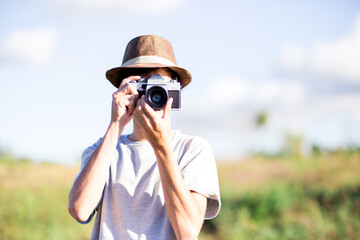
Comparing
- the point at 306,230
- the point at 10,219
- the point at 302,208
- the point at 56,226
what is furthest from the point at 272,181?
the point at 10,219

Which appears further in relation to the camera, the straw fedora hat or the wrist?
the straw fedora hat

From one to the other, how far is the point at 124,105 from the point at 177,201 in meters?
0.50

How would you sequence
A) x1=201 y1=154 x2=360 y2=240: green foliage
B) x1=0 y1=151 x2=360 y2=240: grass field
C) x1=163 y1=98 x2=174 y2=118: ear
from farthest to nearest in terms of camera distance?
x1=201 y1=154 x2=360 y2=240: green foliage < x1=0 y1=151 x2=360 y2=240: grass field < x1=163 y1=98 x2=174 y2=118: ear

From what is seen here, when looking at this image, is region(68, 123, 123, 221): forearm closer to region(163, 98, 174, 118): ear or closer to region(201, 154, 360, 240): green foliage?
region(163, 98, 174, 118): ear

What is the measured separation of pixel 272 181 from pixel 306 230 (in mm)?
1971

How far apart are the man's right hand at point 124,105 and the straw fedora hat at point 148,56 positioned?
19 cm

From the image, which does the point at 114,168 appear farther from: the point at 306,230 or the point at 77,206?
the point at 306,230

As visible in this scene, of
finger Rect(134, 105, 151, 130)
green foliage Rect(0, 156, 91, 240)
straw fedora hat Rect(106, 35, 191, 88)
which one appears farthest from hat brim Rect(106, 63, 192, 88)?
green foliage Rect(0, 156, 91, 240)

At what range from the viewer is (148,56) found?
1.88 m

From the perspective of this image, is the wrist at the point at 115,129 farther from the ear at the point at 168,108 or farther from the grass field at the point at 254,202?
the grass field at the point at 254,202

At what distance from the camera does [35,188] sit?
7676 mm

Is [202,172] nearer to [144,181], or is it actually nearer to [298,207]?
[144,181]

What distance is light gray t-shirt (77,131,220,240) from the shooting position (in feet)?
5.22

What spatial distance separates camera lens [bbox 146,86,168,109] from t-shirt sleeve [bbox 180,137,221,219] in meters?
0.25
